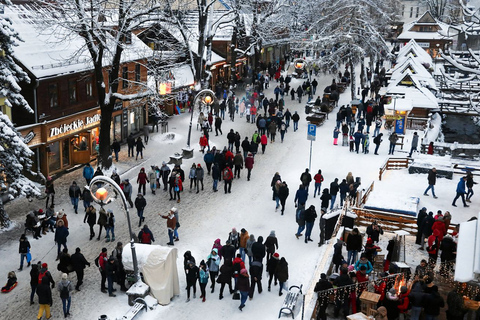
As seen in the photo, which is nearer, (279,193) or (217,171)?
(279,193)

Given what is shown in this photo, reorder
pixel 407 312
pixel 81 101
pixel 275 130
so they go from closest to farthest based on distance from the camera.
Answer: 1. pixel 407 312
2. pixel 81 101
3. pixel 275 130

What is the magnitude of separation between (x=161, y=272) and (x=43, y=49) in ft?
51.2

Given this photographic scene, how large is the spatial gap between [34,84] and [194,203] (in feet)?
30.0

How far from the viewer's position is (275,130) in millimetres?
32844

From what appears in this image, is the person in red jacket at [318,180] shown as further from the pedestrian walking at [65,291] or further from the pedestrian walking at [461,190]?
the pedestrian walking at [65,291]

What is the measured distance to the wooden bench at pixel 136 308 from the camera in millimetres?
16391

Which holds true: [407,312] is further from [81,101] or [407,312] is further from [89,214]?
[81,101]

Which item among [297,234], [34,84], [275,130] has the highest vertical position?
[34,84]

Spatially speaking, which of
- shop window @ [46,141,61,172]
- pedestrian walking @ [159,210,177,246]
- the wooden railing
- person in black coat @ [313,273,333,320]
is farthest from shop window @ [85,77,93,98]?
person in black coat @ [313,273,333,320]

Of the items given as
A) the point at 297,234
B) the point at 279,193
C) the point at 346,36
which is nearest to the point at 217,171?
the point at 279,193

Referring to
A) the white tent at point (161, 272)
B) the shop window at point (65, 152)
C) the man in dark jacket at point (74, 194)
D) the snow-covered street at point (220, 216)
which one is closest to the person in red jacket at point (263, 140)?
the snow-covered street at point (220, 216)

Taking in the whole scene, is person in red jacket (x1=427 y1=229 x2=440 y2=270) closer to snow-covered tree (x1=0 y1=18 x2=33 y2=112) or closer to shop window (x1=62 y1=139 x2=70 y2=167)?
snow-covered tree (x1=0 y1=18 x2=33 y2=112)

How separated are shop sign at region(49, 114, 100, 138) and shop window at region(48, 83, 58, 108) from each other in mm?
1063

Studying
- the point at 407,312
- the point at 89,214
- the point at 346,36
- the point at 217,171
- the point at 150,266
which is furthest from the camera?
the point at 346,36
